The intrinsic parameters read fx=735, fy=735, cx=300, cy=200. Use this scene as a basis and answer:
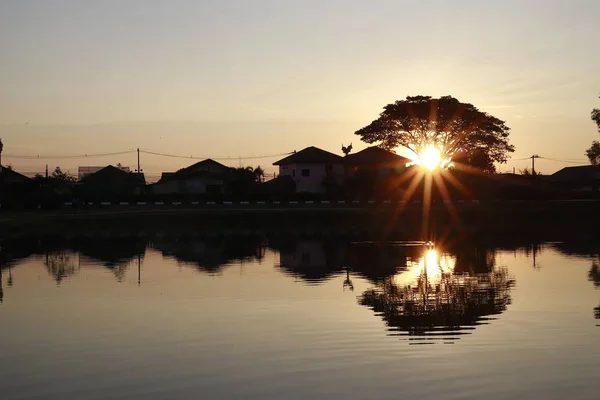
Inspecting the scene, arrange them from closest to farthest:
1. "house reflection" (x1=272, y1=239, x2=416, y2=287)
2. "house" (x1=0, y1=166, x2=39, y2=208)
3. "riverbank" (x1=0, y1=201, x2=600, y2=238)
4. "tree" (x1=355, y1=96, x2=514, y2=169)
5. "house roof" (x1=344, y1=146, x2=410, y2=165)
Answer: "house reflection" (x1=272, y1=239, x2=416, y2=287) → "riverbank" (x1=0, y1=201, x2=600, y2=238) → "house" (x1=0, y1=166, x2=39, y2=208) → "tree" (x1=355, y1=96, x2=514, y2=169) → "house roof" (x1=344, y1=146, x2=410, y2=165)

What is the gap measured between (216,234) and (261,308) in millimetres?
31296

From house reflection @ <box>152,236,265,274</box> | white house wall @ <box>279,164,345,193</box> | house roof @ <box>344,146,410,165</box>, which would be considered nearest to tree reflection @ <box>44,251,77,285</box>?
house reflection @ <box>152,236,265,274</box>

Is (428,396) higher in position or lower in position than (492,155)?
lower

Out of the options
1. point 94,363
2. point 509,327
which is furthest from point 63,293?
point 509,327

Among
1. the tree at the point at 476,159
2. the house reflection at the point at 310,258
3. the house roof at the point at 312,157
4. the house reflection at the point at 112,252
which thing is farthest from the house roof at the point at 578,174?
the house reflection at the point at 112,252

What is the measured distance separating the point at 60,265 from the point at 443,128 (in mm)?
58322

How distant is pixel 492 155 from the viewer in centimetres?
8231

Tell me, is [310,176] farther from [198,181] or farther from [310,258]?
[310,258]

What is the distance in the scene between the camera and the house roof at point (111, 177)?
98375 millimetres

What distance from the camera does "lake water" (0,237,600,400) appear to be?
1195 centimetres

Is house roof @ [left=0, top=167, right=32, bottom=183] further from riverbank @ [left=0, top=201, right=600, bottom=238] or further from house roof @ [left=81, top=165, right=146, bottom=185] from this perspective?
riverbank @ [left=0, top=201, right=600, bottom=238]

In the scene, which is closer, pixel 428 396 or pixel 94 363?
pixel 428 396

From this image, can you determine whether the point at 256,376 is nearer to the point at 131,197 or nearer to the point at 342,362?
the point at 342,362

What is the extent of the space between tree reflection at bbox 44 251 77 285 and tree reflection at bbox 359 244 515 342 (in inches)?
460
